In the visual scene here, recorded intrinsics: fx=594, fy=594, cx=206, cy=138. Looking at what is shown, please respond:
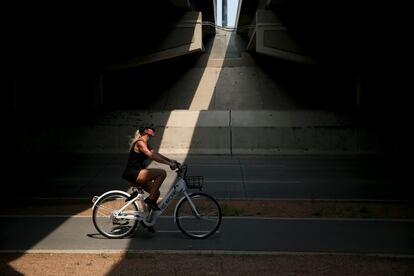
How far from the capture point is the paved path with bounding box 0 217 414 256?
8.73 m

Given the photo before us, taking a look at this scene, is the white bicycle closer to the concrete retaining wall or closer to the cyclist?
the cyclist

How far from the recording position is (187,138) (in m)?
26.1

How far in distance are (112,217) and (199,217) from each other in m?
1.35

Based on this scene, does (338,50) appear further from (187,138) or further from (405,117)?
(187,138)

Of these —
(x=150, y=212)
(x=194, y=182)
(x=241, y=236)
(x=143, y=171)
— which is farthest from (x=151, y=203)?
(x=241, y=236)

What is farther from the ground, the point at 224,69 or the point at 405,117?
the point at 224,69

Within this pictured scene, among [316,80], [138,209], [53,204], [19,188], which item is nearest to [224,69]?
[316,80]

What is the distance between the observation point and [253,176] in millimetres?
18578

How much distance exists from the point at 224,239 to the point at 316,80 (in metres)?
30.7

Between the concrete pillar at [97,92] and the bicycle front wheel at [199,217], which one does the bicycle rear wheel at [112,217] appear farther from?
the concrete pillar at [97,92]

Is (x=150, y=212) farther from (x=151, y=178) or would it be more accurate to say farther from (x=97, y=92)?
(x=97, y=92)

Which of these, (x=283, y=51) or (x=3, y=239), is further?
(x=283, y=51)

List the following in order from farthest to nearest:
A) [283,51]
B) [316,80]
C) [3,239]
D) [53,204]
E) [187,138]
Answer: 1. [316,80]
2. [283,51]
3. [187,138]
4. [53,204]
5. [3,239]

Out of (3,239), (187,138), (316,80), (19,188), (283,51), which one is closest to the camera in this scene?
(3,239)
